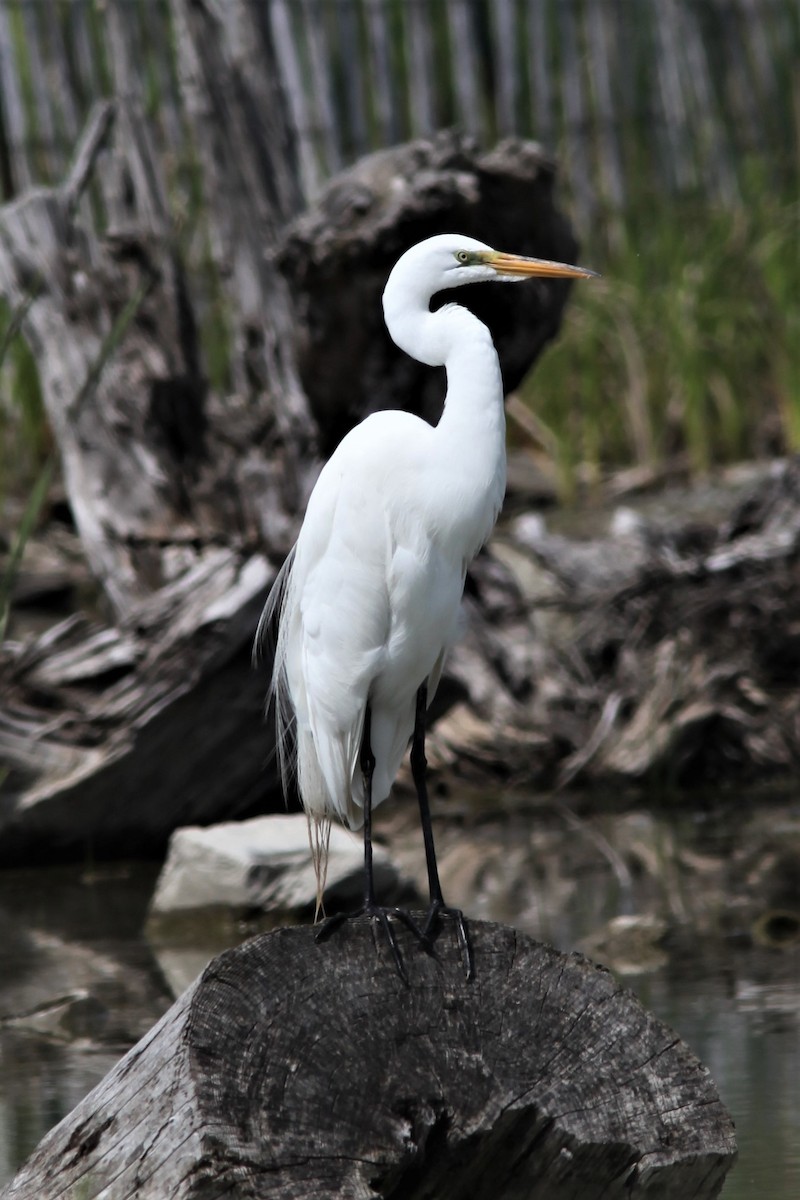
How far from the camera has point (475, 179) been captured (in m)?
5.07

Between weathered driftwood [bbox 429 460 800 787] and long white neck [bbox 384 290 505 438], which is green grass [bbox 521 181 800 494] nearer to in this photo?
weathered driftwood [bbox 429 460 800 787]

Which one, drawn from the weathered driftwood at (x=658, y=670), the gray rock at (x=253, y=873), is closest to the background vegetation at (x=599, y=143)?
the weathered driftwood at (x=658, y=670)

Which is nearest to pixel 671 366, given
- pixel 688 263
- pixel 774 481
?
pixel 688 263

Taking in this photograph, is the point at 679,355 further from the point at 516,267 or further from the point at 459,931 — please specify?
the point at 459,931

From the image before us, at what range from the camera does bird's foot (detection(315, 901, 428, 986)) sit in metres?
2.39

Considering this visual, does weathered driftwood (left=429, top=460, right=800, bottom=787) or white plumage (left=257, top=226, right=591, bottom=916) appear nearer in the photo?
white plumage (left=257, top=226, right=591, bottom=916)

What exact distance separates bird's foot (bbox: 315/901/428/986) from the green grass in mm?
5100

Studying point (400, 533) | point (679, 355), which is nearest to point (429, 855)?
point (400, 533)

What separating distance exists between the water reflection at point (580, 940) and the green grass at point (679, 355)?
2.39 metres

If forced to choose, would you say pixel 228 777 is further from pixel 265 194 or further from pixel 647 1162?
pixel 647 1162

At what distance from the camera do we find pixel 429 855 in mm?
2852

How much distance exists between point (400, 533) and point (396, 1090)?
0.94 meters

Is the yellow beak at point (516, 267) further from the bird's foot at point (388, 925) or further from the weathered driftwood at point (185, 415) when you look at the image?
the weathered driftwood at point (185, 415)

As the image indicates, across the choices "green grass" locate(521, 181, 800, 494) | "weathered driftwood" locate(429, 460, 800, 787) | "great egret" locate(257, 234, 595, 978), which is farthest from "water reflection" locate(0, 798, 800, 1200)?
"green grass" locate(521, 181, 800, 494)
